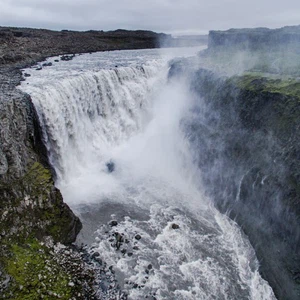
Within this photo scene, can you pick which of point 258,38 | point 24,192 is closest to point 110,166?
point 24,192

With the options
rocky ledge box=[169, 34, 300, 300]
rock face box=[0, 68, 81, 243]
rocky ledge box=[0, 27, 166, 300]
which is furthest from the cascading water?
rock face box=[0, 68, 81, 243]

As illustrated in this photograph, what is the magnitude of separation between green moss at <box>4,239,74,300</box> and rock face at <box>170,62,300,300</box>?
9.75 meters

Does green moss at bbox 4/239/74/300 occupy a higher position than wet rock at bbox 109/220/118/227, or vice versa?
green moss at bbox 4/239/74/300

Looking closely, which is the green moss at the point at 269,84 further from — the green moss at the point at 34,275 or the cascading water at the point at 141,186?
the green moss at the point at 34,275

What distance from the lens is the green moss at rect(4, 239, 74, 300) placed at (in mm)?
11633

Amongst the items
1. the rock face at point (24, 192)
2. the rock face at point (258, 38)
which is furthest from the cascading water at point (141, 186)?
the rock face at point (258, 38)

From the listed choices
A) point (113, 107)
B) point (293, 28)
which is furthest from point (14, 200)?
point (293, 28)

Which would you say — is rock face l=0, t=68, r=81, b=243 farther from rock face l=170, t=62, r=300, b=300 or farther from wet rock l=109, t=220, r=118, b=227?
rock face l=170, t=62, r=300, b=300

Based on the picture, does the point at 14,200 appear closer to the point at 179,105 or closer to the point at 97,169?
the point at 97,169

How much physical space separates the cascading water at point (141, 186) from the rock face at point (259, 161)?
3.10 ft

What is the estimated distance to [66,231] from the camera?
15.6m

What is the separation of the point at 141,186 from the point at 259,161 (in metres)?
8.64

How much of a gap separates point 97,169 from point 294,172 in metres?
14.4

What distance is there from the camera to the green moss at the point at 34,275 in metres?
11.6
